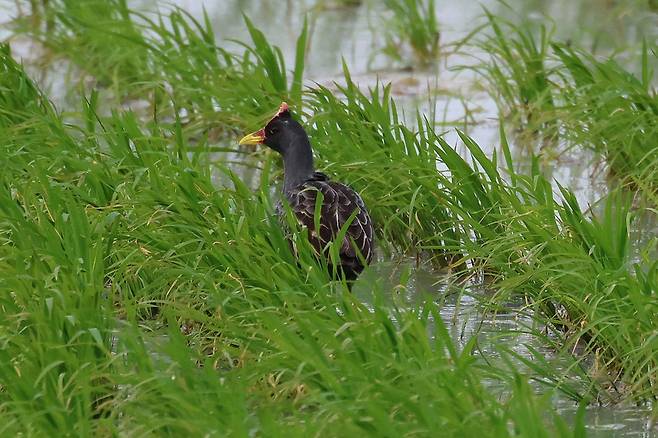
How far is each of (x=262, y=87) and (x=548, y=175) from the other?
136 centimetres

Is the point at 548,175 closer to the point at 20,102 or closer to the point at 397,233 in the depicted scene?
the point at 397,233

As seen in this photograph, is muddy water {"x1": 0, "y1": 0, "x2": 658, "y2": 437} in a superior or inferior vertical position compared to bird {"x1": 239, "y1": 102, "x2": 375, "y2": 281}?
inferior

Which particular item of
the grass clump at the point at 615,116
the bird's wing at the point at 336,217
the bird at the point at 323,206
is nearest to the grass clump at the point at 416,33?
the grass clump at the point at 615,116

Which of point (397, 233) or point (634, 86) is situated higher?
point (634, 86)

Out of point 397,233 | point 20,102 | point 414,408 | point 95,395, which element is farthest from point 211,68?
point 414,408

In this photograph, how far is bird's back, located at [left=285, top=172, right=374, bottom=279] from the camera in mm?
5363

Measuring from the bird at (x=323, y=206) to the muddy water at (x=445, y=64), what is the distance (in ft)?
0.98

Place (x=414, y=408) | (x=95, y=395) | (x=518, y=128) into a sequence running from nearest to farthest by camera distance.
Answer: (x=414, y=408), (x=95, y=395), (x=518, y=128)

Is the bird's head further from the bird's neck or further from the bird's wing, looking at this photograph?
the bird's wing

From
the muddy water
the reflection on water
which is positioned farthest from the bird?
the muddy water

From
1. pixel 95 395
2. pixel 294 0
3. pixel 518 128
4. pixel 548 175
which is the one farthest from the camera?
pixel 294 0

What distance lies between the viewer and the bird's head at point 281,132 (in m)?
6.16

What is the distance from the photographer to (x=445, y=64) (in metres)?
8.95

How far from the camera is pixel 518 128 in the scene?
8.23 metres
